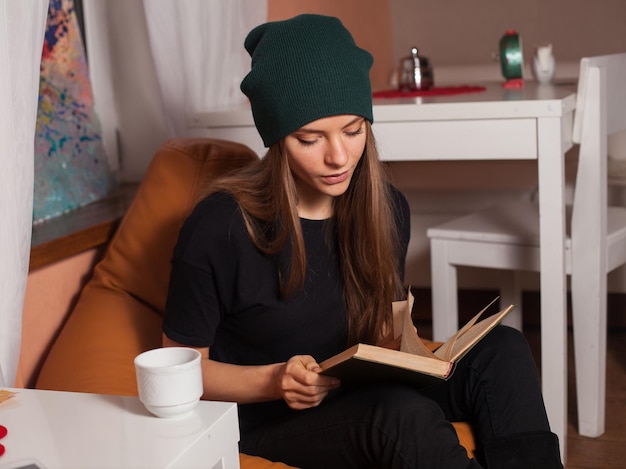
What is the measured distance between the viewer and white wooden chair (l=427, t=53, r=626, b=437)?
2.01 metres

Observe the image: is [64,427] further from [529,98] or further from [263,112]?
[529,98]

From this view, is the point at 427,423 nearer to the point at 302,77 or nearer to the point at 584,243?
the point at 302,77

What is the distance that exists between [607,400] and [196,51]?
1.38 meters

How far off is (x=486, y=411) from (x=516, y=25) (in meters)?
2.42

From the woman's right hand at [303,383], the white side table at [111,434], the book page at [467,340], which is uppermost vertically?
the white side table at [111,434]

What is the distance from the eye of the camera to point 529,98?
194 cm

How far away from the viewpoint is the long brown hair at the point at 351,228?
1379mm

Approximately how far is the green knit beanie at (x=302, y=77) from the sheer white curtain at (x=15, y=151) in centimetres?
32

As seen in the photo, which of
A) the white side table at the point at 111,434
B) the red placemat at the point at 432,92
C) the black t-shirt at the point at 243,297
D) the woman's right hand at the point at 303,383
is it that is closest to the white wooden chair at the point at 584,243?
the red placemat at the point at 432,92

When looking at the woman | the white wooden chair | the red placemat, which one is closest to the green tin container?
the red placemat

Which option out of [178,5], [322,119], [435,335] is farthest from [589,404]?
[178,5]

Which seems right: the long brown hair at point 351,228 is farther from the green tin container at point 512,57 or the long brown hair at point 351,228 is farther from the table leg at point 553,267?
the green tin container at point 512,57

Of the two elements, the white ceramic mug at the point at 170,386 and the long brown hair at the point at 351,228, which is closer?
the white ceramic mug at the point at 170,386

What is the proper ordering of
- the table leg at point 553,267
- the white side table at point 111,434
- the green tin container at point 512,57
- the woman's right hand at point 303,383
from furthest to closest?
the green tin container at point 512,57 < the table leg at point 553,267 < the woman's right hand at point 303,383 < the white side table at point 111,434
